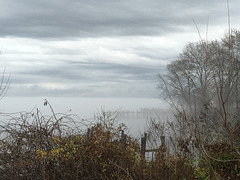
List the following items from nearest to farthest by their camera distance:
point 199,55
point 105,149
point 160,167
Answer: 1. point 160,167
2. point 105,149
3. point 199,55

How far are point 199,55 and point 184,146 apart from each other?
2437cm

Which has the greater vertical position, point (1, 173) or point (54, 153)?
point (54, 153)

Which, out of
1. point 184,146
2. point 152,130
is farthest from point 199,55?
point 184,146

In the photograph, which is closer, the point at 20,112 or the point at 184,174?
the point at 184,174

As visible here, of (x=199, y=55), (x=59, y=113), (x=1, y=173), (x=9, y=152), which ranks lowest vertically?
(x=1, y=173)

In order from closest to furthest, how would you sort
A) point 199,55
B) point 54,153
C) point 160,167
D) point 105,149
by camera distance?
point 160,167, point 54,153, point 105,149, point 199,55

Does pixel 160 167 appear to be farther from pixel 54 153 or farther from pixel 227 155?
pixel 54 153

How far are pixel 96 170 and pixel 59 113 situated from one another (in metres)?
1.43

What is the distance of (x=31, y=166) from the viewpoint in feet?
21.0

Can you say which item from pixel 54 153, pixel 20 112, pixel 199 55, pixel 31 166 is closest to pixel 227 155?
pixel 54 153

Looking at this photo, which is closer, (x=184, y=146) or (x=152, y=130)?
(x=184, y=146)

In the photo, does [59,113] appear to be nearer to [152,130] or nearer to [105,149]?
[105,149]

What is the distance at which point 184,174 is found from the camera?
582 centimetres

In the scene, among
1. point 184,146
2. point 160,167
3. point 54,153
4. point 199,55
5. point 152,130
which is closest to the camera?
point 160,167
